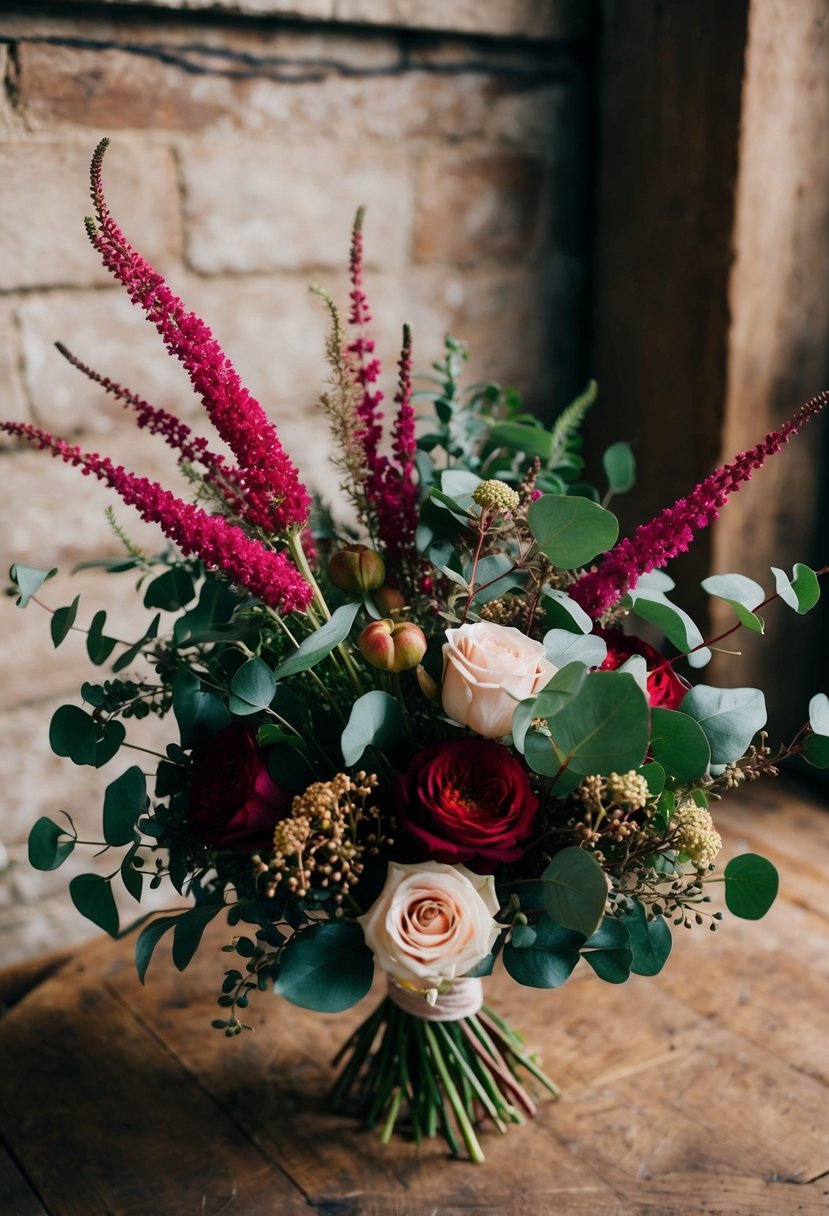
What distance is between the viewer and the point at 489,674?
0.74 m

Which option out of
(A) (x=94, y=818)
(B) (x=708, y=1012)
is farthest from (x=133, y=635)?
(B) (x=708, y=1012)

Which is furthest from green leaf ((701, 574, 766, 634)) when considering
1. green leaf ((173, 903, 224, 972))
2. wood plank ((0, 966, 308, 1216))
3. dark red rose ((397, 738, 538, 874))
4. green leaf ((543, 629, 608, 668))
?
wood plank ((0, 966, 308, 1216))

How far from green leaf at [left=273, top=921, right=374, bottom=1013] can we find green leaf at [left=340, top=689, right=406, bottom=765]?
129mm

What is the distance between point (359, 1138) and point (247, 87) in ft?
3.63

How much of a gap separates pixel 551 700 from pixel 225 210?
0.84m

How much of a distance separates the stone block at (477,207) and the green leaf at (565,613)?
0.81 meters

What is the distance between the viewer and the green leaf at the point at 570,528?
768mm

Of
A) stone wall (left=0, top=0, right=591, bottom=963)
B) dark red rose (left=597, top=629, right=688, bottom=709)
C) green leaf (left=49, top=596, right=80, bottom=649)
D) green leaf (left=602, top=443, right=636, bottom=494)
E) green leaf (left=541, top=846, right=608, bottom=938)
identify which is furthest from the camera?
stone wall (left=0, top=0, right=591, bottom=963)

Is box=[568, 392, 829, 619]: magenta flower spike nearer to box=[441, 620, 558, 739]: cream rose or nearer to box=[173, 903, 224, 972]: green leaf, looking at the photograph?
box=[441, 620, 558, 739]: cream rose

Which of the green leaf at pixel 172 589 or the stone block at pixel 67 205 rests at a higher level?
the stone block at pixel 67 205

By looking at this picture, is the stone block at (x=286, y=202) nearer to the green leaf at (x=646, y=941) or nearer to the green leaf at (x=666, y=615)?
the green leaf at (x=666, y=615)

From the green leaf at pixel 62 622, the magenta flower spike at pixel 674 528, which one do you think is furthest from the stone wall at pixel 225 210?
the magenta flower spike at pixel 674 528

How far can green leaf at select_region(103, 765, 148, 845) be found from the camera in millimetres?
847

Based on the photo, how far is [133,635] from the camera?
1.36 metres
